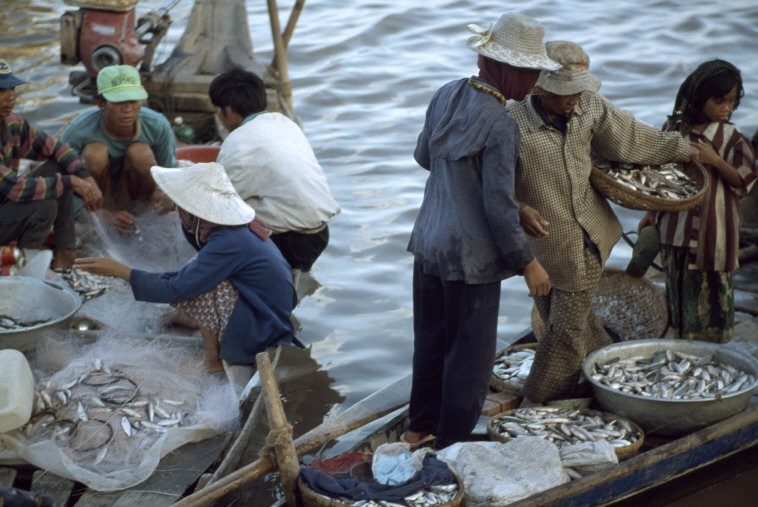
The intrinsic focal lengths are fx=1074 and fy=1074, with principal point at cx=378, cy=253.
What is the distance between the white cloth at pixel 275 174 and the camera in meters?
6.08

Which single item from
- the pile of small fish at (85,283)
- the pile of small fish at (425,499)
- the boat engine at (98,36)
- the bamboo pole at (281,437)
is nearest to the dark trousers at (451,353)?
the pile of small fish at (425,499)

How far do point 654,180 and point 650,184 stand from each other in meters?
0.05

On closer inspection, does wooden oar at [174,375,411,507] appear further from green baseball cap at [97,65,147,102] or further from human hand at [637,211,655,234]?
green baseball cap at [97,65,147,102]

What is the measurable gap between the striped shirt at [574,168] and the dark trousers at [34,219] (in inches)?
110

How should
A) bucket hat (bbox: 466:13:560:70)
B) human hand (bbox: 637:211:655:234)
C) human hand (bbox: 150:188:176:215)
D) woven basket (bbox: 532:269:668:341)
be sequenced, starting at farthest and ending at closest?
human hand (bbox: 150:188:176:215) → woven basket (bbox: 532:269:668:341) → human hand (bbox: 637:211:655:234) → bucket hat (bbox: 466:13:560:70)

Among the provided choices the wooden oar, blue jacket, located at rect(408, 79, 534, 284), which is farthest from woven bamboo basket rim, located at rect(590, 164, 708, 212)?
the wooden oar

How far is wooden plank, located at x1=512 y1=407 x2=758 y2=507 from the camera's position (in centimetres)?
415

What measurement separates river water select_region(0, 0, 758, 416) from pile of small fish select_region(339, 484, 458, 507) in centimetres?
292

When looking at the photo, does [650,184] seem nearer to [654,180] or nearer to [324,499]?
[654,180]

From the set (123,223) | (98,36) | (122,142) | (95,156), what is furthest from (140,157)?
(98,36)

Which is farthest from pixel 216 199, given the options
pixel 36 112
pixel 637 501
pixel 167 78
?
pixel 36 112

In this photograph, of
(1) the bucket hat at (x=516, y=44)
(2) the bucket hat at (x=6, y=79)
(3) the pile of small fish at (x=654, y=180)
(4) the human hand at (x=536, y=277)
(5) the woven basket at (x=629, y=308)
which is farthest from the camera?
(2) the bucket hat at (x=6, y=79)

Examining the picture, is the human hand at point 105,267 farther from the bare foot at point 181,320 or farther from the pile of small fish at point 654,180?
the pile of small fish at point 654,180

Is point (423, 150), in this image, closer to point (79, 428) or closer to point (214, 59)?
point (79, 428)
